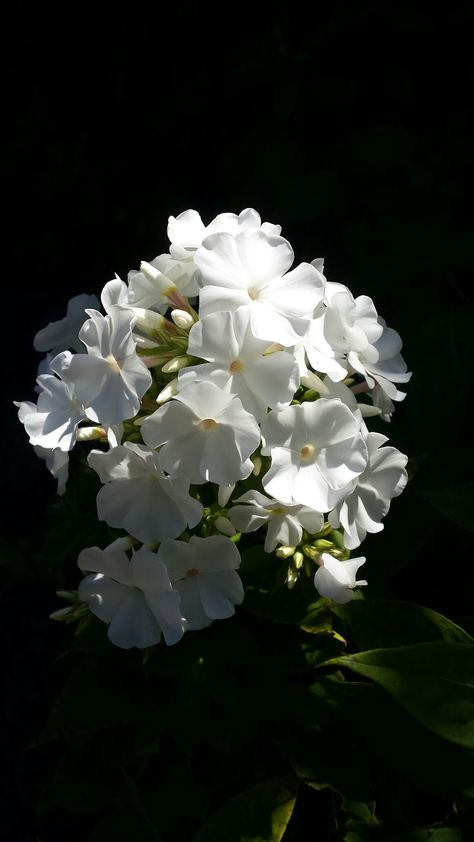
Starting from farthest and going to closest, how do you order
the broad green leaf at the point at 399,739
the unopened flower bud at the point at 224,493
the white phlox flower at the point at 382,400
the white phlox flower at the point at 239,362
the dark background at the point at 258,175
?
the dark background at the point at 258,175 → the broad green leaf at the point at 399,739 → the white phlox flower at the point at 382,400 → the unopened flower bud at the point at 224,493 → the white phlox flower at the point at 239,362

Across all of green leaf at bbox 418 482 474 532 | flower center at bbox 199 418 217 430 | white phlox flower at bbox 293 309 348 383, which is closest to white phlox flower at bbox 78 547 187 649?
flower center at bbox 199 418 217 430

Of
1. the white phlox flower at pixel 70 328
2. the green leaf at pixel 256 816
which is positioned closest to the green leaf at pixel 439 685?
the green leaf at pixel 256 816

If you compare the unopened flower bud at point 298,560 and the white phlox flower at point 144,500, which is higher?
the white phlox flower at point 144,500

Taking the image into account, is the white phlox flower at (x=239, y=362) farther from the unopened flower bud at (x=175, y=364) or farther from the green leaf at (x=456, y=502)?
the green leaf at (x=456, y=502)

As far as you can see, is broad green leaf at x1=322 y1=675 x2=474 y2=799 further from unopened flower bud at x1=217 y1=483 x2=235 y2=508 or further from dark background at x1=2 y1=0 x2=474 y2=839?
unopened flower bud at x1=217 y1=483 x2=235 y2=508

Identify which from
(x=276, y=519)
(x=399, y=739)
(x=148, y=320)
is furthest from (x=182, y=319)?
(x=399, y=739)
